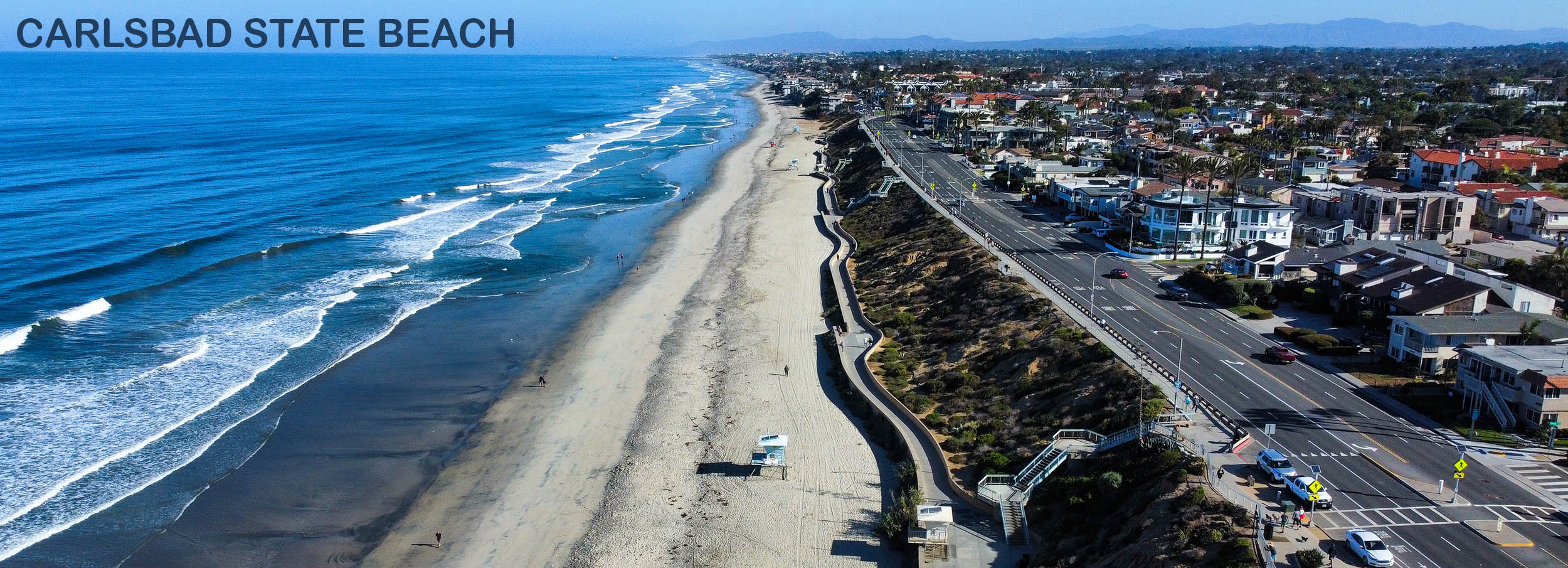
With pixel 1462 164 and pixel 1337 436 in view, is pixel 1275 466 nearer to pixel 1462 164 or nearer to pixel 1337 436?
pixel 1337 436

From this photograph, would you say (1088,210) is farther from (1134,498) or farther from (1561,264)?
(1134,498)

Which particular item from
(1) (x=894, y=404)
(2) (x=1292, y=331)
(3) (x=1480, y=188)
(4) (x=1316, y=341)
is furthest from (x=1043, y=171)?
(1) (x=894, y=404)

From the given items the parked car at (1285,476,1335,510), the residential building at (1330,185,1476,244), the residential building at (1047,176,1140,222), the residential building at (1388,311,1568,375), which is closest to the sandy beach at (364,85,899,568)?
the parked car at (1285,476,1335,510)

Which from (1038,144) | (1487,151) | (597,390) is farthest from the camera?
(1038,144)

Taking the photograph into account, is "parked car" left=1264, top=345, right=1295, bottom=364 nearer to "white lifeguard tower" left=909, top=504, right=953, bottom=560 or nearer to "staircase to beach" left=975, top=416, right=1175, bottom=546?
"staircase to beach" left=975, top=416, right=1175, bottom=546

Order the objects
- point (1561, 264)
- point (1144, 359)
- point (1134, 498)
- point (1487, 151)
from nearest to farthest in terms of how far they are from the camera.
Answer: point (1134, 498) < point (1144, 359) < point (1561, 264) < point (1487, 151)

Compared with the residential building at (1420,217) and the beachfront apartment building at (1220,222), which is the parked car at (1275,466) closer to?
the beachfront apartment building at (1220,222)

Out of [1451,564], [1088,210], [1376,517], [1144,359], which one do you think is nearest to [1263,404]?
[1144,359]
